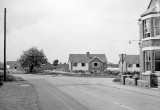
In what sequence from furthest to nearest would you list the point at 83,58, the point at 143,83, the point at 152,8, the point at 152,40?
the point at 83,58 → the point at 152,8 → the point at 152,40 → the point at 143,83

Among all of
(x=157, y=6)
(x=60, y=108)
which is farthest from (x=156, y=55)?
(x=60, y=108)

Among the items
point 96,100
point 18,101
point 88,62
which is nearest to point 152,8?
point 96,100

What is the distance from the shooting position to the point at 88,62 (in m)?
89.8

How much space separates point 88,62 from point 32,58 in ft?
60.6

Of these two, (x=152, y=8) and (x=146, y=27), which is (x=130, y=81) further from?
(x=152, y=8)

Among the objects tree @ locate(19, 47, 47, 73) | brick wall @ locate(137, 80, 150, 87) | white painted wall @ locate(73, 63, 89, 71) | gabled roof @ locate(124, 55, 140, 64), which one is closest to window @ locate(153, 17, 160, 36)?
brick wall @ locate(137, 80, 150, 87)

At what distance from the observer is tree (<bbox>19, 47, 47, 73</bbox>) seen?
295ft

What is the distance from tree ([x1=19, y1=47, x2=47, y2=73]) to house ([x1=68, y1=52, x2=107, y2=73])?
32.0ft

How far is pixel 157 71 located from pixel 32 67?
70013mm

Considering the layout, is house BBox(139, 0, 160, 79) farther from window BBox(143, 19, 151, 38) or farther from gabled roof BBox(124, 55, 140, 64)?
gabled roof BBox(124, 55, 140, 64)

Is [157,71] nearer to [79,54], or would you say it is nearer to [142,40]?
[142,40]

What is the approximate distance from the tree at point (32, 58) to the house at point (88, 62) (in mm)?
9762

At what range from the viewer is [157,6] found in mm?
26156

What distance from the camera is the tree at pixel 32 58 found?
295 feet
